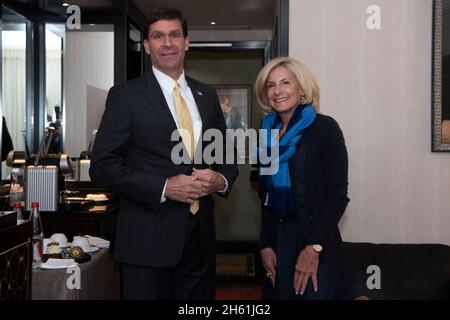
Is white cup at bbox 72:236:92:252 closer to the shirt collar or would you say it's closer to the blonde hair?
the shirt collar

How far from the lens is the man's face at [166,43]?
1773 millimetres

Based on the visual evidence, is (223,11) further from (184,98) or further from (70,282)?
(70,282)

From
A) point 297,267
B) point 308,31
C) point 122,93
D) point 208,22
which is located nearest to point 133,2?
point 208,22

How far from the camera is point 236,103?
301 inches

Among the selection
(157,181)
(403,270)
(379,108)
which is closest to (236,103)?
(379,108)

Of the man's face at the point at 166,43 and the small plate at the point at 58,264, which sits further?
the small plate at the point at 58,264

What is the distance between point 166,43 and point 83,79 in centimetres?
324

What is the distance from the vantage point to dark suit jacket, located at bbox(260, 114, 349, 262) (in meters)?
1.77

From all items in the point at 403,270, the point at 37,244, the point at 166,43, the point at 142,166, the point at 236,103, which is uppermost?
the point at 236,103

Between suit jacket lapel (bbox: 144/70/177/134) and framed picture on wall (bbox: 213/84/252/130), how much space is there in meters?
5.83

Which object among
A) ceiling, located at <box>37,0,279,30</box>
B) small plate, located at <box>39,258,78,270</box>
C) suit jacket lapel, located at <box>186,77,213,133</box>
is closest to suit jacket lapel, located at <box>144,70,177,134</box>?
suit jacket lapel, located at <box>186,77,213,133</box>

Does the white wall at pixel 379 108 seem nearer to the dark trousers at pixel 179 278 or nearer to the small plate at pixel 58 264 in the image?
the dark trousers at pixel 179 278

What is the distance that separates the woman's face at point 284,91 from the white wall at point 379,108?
1.08 meters

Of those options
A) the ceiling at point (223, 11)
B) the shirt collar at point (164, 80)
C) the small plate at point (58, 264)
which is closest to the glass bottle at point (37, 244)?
the small plate at point (58, 264)
